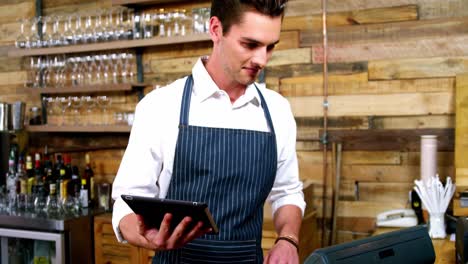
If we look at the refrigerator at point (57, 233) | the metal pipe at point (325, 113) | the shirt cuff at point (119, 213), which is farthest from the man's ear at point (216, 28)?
the refrigerator at point (57, 233)

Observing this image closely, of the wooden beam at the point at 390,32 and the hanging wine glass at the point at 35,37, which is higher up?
the hanging wine glass at the point at 35,37

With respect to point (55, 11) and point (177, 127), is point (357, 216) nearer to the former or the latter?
point (177, 127)

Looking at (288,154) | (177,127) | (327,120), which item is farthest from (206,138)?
(327,120)

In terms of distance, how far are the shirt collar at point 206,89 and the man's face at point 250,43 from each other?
0.46 ft

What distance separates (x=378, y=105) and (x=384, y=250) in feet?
6.20

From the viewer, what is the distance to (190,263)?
1.69 meters

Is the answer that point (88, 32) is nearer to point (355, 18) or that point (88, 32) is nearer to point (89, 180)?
point (89, 180)

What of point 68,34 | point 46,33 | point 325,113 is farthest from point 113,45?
point 325,113

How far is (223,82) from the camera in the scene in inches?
70.0

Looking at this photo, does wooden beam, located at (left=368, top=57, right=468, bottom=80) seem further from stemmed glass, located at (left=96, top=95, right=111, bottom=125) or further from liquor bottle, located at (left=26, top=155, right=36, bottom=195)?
liquor bottle, located at (left=26, top=155, right=36, bottom=195)

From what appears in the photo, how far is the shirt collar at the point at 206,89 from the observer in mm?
1770

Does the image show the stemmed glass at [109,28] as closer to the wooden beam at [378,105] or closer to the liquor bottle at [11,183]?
the liquor bottle at [11,183]

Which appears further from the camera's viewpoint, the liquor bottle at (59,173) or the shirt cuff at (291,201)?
the liquor bottle at (59,173)

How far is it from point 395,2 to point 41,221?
244cm
